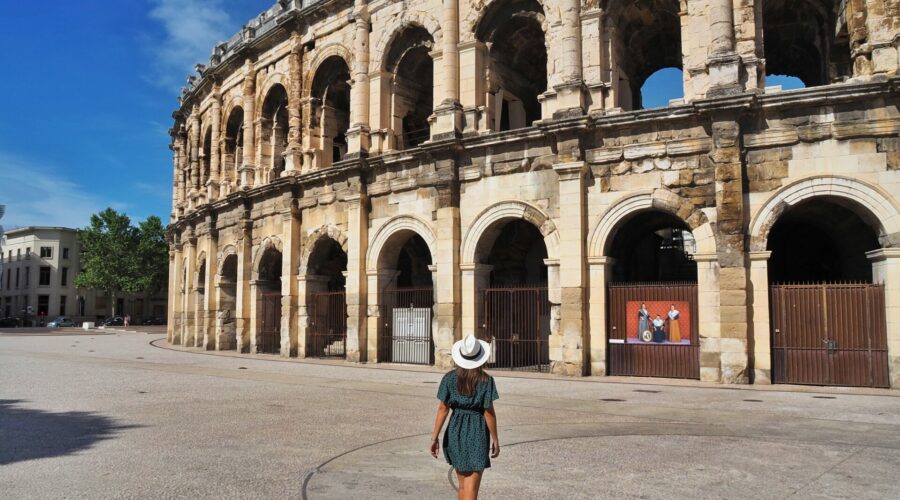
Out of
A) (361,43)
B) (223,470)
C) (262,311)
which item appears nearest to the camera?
(223,470)

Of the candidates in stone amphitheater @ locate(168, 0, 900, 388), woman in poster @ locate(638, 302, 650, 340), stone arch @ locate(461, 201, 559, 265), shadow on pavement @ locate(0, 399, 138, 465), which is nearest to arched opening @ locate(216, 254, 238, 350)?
stone amphitheater @ locate(168, 0, 900, 388)

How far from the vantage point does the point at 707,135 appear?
13.3 meters

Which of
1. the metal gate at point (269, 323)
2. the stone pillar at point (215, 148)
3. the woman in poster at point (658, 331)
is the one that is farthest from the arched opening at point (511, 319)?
the stone pillar at point (215, 148)

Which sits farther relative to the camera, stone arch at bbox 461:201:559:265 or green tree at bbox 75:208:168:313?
green tree at bbox 75:208:168:313

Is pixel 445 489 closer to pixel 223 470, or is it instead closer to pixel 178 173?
pixel 223 470

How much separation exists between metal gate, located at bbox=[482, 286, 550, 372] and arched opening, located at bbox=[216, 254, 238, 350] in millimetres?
12047

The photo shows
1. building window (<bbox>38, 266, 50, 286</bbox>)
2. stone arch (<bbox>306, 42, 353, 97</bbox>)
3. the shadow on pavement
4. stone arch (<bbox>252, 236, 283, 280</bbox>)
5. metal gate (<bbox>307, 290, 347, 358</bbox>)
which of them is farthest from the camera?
building window (<bbox>38, 266, 50, 286</bbox>)

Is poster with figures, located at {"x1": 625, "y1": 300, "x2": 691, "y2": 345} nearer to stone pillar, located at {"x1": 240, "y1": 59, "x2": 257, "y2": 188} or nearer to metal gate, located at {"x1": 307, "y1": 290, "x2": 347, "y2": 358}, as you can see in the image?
metal gate, located at {"x1": 307, "y1": 290, "x2": 347, "y2": 358}

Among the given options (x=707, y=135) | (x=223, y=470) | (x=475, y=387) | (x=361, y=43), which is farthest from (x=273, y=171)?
(x=475, y=387)

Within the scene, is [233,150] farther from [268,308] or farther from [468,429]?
[468,429]

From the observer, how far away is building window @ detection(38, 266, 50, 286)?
64.1 meters

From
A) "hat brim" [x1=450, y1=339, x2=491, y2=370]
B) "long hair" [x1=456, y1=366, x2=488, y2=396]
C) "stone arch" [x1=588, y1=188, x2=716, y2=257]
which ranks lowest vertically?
"long hair" [x1=456, y1=366, x2=488, y2=396]

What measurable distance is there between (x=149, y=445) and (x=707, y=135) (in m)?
11.1

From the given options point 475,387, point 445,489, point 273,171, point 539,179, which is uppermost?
point 273,171
